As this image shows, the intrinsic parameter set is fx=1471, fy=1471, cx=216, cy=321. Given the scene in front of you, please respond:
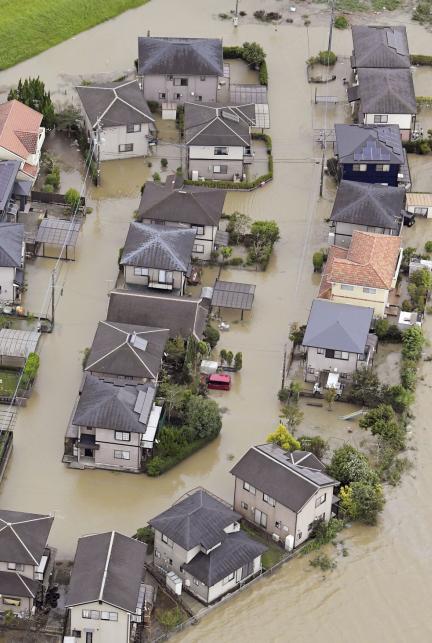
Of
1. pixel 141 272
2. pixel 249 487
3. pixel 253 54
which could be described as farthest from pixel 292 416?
pixel 253 54

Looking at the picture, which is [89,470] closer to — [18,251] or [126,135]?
[18,251]

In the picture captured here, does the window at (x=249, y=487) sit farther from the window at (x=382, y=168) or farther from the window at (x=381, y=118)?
the window at (x=381, y=118)

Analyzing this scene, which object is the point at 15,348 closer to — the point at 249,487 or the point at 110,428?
the point at 110,428

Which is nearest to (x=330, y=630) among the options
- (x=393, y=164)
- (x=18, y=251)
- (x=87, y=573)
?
(x=87, y=573)

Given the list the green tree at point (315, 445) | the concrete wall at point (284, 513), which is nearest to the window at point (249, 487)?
the concrete wall at point (284, 513)

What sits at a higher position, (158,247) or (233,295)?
(158,247)

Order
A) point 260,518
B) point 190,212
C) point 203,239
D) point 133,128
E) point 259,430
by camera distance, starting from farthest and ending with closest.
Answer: point 133,128
point 203,239
point 190,212
point 259,430
point 260,518
